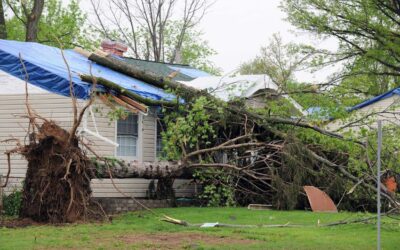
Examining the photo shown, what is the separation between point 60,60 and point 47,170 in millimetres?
5795

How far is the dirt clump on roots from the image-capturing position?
39.8 feet

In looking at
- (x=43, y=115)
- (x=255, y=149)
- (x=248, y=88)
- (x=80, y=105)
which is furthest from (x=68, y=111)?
(x=248, y=88)

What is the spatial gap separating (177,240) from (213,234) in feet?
2.84

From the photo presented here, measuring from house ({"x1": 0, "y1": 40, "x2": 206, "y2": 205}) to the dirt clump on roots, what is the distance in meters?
2.45

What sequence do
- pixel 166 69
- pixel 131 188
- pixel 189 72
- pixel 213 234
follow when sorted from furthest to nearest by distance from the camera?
pixel 189 72 → pixel 166 69 → pixel 131 188 → pixel 213 234

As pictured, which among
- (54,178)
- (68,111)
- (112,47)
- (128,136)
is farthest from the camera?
(112,47)

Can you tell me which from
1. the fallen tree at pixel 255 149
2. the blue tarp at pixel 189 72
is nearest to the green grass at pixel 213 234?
the fallen tree at pixel 255 149

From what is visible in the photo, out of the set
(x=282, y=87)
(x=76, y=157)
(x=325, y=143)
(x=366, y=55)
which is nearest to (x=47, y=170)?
(x=76, y=157)

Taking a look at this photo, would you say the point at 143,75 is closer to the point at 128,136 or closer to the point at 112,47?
the point at 128,136

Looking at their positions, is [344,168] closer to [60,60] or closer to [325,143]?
[325,143]

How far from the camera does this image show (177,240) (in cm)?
980

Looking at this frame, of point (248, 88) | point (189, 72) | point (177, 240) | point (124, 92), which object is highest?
point (189, 72)

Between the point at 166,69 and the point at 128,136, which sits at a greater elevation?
the point at 166,69

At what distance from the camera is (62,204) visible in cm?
1220
